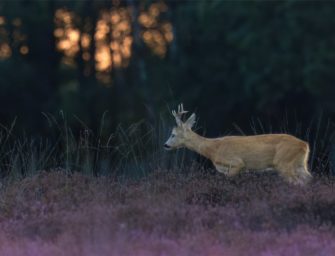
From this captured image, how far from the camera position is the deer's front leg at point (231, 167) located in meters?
15.3

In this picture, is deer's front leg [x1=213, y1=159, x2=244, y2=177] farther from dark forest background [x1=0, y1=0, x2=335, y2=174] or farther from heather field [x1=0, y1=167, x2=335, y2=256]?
dark forest background [x1=0, y1=0, x2=335, y2=174]

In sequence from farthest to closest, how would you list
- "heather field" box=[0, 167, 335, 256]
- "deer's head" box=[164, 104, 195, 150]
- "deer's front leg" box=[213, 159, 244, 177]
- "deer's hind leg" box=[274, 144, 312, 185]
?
1. "deer's head" box=[164, 104, 195, 150]
2. "deer's front leg" box=[213, 159, 244, 177]
3. "deer's hind leg" box=[274, 144, 312, 185]
4. "heather field" box=[0, 167, 335, 256]

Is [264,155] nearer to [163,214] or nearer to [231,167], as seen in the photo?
[231,167]

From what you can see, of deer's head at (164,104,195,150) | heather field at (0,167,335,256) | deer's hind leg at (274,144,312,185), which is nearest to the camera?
heather field at (0,167,335,256)

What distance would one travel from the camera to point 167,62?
42.7m

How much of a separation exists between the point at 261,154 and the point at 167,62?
27874 millimetres

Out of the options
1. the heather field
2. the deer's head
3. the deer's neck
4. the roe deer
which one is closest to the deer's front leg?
the roe deer

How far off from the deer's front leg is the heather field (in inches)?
53.4

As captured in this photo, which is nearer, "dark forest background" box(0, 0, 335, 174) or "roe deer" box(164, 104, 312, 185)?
"roe deer" box(164, 104, 312, 185)

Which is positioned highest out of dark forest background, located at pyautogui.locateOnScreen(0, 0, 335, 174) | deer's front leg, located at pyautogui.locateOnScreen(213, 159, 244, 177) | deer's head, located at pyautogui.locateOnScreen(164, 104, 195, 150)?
deer's head, located at pyautogui.locateOnScreen(164, 104, 195, 150)

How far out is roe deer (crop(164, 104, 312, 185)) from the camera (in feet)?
48.4

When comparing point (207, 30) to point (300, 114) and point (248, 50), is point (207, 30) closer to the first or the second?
point (248, 50)

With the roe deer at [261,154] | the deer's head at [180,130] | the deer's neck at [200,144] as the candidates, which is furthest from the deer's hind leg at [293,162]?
the deer's head at [180,130]

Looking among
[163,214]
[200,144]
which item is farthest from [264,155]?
[163,214]
